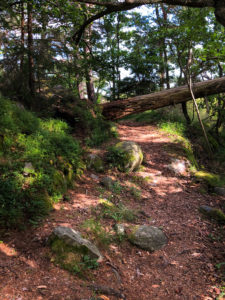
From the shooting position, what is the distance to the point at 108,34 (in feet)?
43.5

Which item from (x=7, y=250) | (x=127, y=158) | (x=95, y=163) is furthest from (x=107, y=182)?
(x=7, y=250)

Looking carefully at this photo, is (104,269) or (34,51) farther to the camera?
(34,51)

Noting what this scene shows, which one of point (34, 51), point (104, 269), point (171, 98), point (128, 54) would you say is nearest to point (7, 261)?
point (104, 269)

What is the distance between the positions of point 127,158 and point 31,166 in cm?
328

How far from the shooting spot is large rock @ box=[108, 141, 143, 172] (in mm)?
6812

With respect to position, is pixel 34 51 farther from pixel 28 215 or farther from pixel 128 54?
pixel 128 54

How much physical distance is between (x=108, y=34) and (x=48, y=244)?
43.4 feet

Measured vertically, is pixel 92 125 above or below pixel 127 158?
above

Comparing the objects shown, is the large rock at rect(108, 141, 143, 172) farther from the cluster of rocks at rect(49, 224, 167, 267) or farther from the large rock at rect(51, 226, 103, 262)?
the large rock at rect(51, 226, 103, 262)

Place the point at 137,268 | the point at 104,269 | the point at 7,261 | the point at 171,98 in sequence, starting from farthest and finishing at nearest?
the point at 171,98 → the point at 137,268 → the point at 104,269 → the point at 7,261

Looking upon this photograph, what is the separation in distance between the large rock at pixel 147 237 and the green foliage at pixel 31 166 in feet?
5.91

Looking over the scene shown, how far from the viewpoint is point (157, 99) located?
1043cm

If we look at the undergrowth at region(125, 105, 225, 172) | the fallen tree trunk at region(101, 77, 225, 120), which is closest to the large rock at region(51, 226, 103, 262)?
the undergrowth at region(125, 105, 225, 172)

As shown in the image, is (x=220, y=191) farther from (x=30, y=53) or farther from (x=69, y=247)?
(x=30, y=53)
